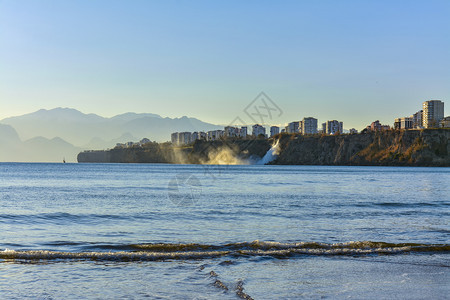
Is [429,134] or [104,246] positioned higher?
[429,134]

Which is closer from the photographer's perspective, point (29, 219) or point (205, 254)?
point (205, 254)

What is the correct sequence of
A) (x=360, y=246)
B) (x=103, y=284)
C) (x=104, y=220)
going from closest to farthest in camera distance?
1. (x=103, y=284)
2. (x=360, y=246)
3. (x=104, y=220)

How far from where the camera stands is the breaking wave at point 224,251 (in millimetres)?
14258

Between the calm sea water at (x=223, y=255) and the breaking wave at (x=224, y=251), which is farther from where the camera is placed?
the breaking wave at (x=224, y=251)

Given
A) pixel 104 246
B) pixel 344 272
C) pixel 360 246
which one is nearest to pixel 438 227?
pixel 360 246

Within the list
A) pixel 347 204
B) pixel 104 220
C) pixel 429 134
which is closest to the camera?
pixel 104 220

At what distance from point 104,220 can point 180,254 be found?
1072cm

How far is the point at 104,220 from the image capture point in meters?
24.3

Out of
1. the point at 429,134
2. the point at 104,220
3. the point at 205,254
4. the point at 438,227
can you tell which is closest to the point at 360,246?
the point at 205,254

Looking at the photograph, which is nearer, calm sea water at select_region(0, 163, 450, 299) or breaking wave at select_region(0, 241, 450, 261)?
calm sea water at select_region(0, 163, 450, 299)

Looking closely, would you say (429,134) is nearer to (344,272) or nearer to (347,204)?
(347,204)

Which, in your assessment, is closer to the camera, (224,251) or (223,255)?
(223,255)

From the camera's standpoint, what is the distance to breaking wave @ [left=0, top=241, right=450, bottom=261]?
46.8 ft

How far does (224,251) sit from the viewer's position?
15.4 metres
